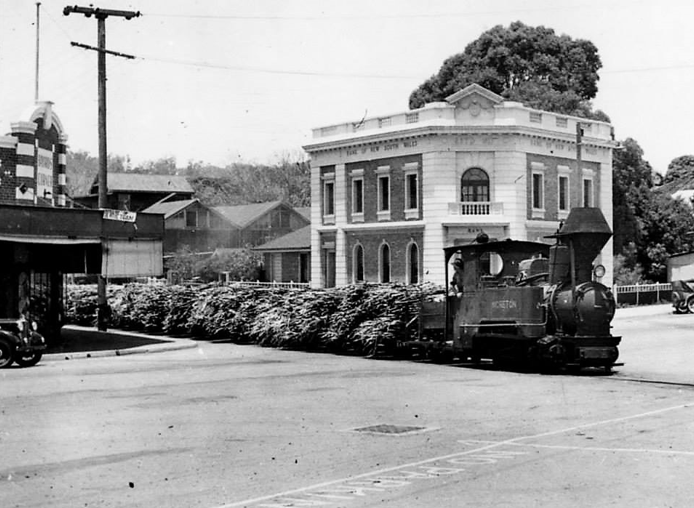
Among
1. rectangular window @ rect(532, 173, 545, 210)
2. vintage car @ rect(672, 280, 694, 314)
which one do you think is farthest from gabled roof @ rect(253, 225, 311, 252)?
vintage car @ rect(672, 280, 694, 314)

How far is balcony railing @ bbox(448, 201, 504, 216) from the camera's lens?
48500 millimetres

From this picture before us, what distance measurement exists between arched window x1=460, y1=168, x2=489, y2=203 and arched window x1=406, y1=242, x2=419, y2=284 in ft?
11.5

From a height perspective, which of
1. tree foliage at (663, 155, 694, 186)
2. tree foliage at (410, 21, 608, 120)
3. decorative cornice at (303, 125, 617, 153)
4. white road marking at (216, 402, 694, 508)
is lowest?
white road marking at (216, 402, 694, 508)

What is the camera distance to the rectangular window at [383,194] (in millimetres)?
51719

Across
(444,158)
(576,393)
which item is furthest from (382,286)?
(444,158)

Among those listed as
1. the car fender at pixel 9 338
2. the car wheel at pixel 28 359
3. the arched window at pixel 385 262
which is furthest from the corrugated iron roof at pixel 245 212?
the car fender at pixel 9 338

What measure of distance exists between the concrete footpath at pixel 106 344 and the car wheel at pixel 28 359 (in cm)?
220

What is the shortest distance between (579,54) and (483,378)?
151 feet

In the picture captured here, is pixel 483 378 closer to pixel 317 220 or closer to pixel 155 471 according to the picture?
pixel 155 471

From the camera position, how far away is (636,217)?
58875 mm

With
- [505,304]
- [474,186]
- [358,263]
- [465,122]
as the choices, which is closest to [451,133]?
[465,122]

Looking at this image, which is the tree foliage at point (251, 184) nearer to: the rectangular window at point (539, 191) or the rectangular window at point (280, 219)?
the rectangular window at point (280, 219)

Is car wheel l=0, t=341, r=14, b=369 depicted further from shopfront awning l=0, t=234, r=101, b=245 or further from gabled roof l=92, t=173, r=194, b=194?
A: gabled roof l=92, t=173, r=194, b=194

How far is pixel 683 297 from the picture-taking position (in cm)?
4322
